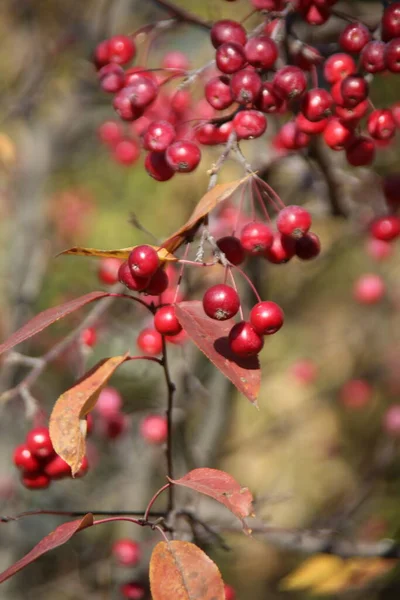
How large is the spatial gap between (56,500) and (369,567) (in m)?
1.98

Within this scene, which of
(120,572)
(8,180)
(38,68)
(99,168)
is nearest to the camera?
(120,572)

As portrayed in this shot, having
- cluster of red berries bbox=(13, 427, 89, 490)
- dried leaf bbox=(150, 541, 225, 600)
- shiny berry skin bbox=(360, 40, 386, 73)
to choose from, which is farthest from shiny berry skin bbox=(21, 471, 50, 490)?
shiny berry skin bbox=(360, 40, 386, 73)

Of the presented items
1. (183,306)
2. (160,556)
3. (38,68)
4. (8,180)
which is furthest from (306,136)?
(8,180)

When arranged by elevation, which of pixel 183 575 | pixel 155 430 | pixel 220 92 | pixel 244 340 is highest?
pixel 220 92

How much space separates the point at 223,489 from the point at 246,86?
2.05 ft

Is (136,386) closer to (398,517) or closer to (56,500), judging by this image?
(56,500)

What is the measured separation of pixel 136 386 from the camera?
3691 millimetres

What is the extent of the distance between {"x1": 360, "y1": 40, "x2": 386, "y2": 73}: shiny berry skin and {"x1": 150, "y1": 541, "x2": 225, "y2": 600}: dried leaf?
0.83 metres

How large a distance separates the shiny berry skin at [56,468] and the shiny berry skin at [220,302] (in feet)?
1.71

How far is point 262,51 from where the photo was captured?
1.07 metres

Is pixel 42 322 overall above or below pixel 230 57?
below

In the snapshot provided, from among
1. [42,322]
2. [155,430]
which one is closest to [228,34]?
[42,322]

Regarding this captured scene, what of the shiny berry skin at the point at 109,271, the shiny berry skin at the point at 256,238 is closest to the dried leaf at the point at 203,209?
the shiny berry skin at the point at 256,238

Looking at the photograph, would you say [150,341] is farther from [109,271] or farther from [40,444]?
[109,271]
